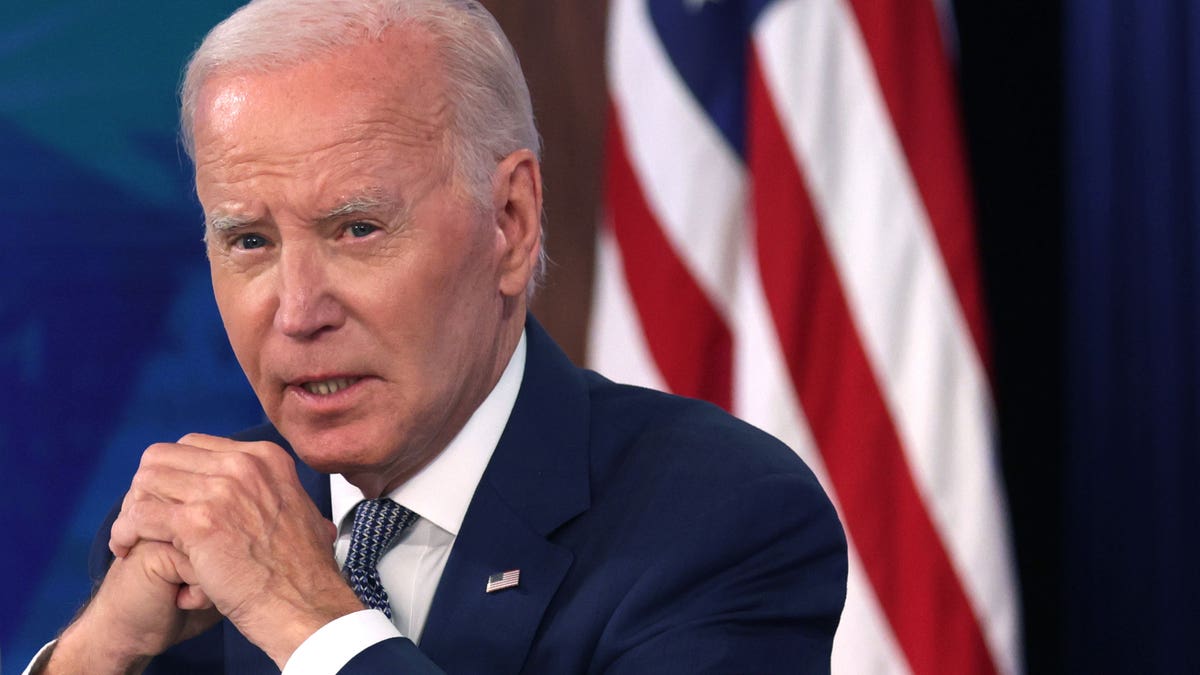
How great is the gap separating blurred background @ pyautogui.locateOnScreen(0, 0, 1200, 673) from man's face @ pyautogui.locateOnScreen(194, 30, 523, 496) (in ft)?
4.23

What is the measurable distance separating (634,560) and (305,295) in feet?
1.47

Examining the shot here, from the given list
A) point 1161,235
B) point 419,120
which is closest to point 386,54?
point 419,120

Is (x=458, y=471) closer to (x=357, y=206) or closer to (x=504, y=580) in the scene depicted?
(x=504, y=580)

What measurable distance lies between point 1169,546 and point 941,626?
41 centimetres

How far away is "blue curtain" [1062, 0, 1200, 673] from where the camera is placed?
7.59ft

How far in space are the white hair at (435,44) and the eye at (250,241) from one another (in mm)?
139

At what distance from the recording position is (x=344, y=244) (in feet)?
4.95

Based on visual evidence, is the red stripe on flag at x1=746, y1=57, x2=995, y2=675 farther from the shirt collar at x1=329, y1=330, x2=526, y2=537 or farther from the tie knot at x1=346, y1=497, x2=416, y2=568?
the tie knot at x1=346, y1=497, x2=416, y2=568

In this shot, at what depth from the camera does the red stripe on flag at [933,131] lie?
250 cm

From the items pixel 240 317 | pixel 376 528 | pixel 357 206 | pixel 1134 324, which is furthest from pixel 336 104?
pixel 1134 324

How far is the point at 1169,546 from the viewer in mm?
2326

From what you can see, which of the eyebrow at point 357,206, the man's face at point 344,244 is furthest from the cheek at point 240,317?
the eyebrow at point 357,206

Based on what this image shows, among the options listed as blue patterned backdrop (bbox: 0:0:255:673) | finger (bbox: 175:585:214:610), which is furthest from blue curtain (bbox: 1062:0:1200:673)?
blue patterned backdrop (bbox: 0:0:255:673)

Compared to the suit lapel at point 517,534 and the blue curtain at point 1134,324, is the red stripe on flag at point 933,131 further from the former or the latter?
the suit lapel at point 517,534
